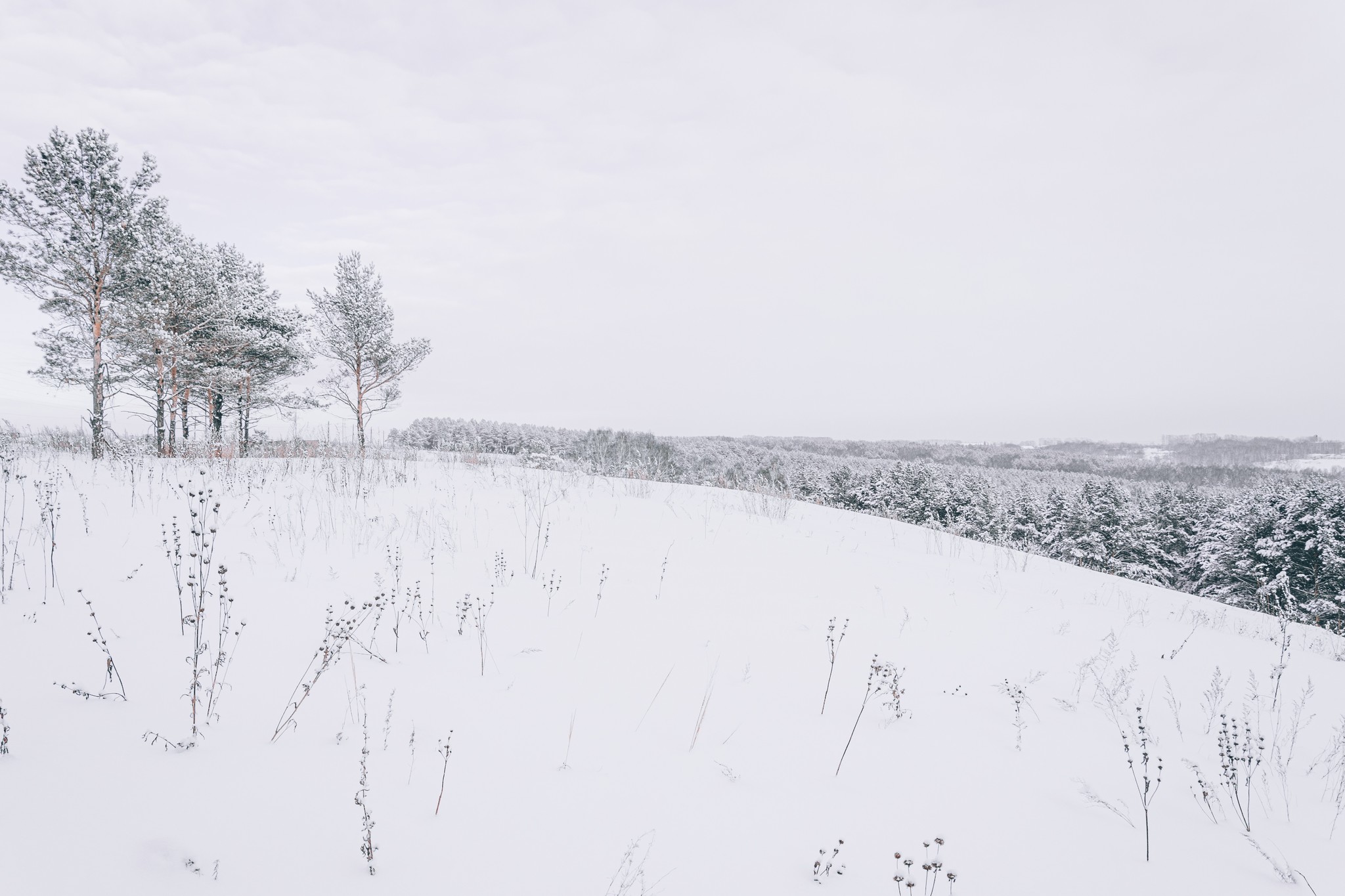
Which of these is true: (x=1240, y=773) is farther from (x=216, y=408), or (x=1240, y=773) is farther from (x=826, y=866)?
(x=216, y=408)

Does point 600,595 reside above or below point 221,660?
below

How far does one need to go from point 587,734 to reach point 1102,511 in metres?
47.3

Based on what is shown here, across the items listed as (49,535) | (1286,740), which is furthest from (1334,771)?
(49,535)

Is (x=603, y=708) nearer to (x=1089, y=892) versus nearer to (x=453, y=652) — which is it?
(x=453, y=652)

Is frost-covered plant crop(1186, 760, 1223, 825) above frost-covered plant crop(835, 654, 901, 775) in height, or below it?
below

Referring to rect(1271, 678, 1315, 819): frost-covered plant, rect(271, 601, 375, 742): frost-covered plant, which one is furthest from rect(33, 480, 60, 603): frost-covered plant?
rect(1271, 678, 1315, 819): frost-covered plant

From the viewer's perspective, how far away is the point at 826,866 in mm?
1411

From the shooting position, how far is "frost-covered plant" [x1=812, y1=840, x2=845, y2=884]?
136cm

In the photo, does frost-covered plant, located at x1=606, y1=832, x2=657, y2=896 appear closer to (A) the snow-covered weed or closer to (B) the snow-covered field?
(B) the snow-covered field

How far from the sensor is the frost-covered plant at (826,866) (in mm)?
1359

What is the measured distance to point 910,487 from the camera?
2041 inches

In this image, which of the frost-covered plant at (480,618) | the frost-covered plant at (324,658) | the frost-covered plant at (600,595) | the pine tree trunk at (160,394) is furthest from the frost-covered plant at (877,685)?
the pine tree trunk at (160,394)

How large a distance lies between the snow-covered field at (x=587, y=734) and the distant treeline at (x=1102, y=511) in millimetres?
3407

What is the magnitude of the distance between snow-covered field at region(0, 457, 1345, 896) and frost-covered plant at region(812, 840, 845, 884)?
0.10ft
